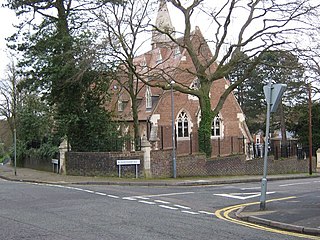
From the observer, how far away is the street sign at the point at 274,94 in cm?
1376

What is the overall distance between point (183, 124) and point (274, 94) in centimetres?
3360

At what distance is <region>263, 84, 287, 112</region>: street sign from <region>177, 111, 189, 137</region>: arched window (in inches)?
1305

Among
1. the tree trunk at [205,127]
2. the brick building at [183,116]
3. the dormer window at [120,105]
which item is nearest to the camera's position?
the tree trunk at [205,127]

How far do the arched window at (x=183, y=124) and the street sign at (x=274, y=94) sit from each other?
109ft

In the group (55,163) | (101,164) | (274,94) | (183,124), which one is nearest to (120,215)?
(274,94)

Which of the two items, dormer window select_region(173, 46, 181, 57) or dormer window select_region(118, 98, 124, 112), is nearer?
dormer window select_region(118, 98, 124, 112)

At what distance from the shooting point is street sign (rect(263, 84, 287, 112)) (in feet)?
45.1

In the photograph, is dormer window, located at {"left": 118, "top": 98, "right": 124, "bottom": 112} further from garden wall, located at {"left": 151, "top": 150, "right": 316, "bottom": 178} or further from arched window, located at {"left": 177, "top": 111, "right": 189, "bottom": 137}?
garden wall, located at {"left": 151, "top": 150, "right": 316, "bottom": 178}

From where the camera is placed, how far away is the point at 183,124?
1868 inches

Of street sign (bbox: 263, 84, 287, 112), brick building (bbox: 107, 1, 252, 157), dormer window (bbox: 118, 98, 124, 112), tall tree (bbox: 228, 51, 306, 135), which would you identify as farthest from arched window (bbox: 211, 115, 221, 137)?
street sign (bbox: 263, 84, 287, 112)

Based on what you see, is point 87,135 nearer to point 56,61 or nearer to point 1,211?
point 56,61

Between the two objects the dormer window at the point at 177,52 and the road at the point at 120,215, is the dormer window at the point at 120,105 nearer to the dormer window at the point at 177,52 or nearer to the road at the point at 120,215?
the dormer window at the point at 177,52

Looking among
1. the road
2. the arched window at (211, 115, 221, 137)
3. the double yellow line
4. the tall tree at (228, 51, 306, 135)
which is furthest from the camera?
the arched window at (211, 115, 221, 137)

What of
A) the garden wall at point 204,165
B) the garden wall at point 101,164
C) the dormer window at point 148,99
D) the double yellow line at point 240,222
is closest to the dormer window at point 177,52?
the dormer window at point 148,99
